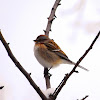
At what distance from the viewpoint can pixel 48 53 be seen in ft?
10.9

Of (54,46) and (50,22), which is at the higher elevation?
(54,46)

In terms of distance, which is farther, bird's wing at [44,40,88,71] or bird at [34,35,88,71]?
bird's wing at [44,40,88,71]

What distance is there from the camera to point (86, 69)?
2.84 m

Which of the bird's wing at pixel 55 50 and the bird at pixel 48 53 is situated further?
the bird's wing at pixel 55 50

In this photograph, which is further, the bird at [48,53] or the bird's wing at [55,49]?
the bird's wing at [55,49]

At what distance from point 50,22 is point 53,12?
0.12 meters

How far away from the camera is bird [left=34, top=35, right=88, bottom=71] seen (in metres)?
3.22

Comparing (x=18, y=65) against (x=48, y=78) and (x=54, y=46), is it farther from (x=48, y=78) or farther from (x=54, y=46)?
(x=54, y=46)

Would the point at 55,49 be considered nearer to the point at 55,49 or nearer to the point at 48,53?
the point at 55,49

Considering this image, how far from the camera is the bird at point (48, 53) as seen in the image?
322 cm

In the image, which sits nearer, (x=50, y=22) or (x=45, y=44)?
(x=50, y=22)

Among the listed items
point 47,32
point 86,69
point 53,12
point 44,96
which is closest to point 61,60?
point 86,69

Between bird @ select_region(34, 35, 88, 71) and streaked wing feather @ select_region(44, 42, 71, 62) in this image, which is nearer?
bird @ select_region(34, 35, 88, 71)

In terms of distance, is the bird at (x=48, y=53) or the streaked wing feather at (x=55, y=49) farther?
the streaked wing feather at (x=55, y=49)
